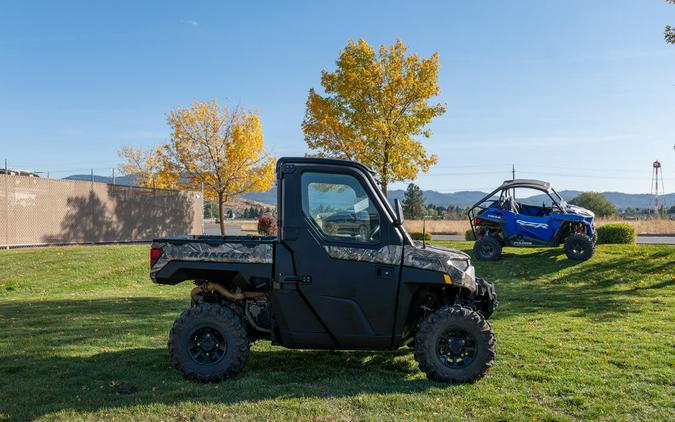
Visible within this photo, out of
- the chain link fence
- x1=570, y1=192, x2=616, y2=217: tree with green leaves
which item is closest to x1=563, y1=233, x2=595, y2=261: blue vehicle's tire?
the chain link fence

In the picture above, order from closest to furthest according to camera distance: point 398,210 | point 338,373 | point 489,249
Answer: point 398,210, point 338,373, point 489,249

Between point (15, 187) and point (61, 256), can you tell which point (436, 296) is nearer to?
point (61, 256)

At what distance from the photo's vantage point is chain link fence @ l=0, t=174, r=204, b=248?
21062 millimetres

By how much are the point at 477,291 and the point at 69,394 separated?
14.3 ft

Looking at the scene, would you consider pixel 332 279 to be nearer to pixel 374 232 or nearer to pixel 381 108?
pixel 374 232

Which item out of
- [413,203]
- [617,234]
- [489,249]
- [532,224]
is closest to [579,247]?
[532,224]

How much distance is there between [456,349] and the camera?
591 centimetres

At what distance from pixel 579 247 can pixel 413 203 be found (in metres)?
52.4

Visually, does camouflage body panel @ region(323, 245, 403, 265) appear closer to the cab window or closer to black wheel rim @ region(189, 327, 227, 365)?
the cab window

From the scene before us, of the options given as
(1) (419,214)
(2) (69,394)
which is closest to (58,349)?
(2) (69,394)

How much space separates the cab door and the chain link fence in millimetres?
18732

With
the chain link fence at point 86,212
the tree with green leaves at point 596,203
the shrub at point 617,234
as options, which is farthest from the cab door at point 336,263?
the tree with green leaves at point 596,203

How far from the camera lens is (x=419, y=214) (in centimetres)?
6781

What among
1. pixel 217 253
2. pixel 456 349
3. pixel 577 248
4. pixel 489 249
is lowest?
pixel 456 349
